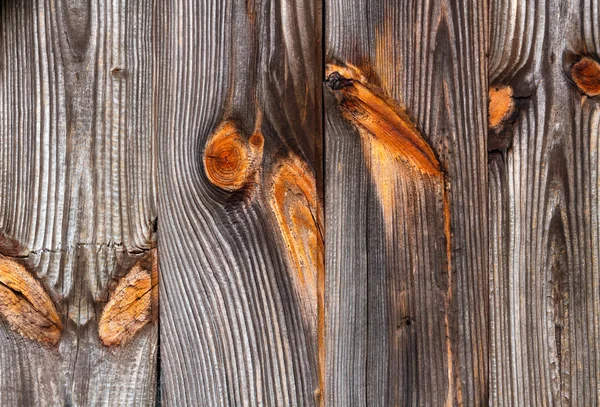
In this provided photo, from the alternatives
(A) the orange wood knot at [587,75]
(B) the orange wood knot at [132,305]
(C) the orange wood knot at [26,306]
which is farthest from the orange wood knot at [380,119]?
(C) the orange wood knot at [26,306]

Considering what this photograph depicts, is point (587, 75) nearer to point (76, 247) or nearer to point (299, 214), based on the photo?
point (299, 214)

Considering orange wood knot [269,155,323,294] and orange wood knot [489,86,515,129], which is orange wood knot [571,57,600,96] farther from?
orange wood knot [269,155,323,294]

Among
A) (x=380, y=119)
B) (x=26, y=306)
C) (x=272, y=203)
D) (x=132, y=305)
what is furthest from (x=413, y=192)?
(x=26, y=306)

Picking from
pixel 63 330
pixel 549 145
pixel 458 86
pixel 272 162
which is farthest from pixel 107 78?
pixel 549 145

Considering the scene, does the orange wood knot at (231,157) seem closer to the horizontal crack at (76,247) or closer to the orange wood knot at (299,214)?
the orange wood knot at (299,214)

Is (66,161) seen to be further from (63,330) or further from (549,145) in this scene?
(549,145)

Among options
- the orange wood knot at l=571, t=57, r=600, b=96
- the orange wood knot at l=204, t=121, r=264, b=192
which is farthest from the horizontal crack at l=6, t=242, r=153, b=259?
the orange wood knot at l=571, t=57, r=600, b=96
